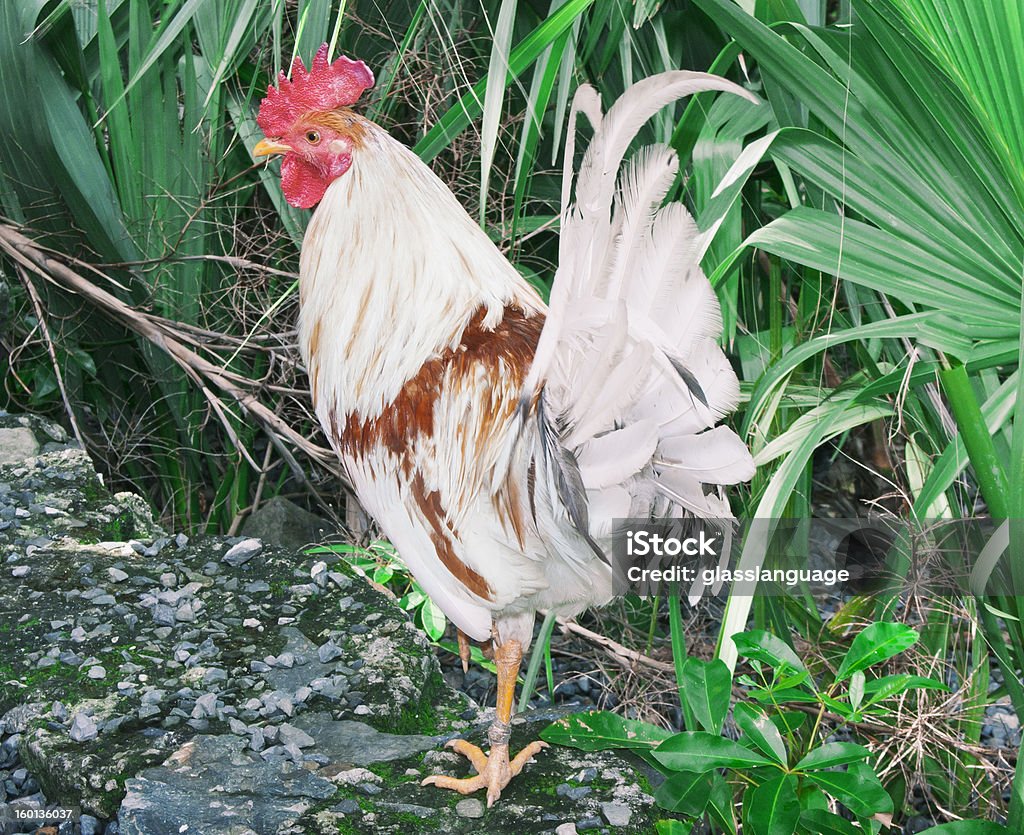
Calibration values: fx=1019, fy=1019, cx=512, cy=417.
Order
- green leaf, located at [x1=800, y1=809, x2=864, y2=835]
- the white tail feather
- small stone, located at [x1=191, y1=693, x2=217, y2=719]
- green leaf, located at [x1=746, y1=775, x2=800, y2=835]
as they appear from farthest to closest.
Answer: small stone, located at [x1=191, y1=693, x2=217, y2=719] → green leaf, located at [x1=800, y1=809, x2=864, y2=835] → green leaf, located at [x1=746, y1=775, x2=800, y2=835] → the white tail feather

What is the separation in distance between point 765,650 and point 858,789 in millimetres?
292

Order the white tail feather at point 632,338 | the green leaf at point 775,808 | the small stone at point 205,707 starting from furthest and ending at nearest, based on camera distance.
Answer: the small stone at point 205,707
the green leaf at point 775,808
the white tail feather at point 632,338

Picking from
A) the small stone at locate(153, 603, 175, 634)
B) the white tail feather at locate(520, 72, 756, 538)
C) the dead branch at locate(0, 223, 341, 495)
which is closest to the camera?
the white tail feather at locate(520, 72, 756, 538)

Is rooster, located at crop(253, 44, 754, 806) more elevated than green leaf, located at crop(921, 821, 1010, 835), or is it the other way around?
rooster, located at crop(253, 44, 754, 806)

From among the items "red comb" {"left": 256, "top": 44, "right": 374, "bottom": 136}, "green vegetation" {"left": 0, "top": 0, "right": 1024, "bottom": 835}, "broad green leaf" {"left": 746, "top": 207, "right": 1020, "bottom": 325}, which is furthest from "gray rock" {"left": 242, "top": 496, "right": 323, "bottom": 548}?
"broad green leaf" {"left": 746, "top": 207, "right": 1020, "bottom": 325}

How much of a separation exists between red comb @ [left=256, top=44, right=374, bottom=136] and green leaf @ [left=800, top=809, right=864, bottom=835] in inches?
65.9

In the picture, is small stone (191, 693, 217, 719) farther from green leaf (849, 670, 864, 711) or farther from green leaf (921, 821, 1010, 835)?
green leaf (921, 821, 1010, 835)

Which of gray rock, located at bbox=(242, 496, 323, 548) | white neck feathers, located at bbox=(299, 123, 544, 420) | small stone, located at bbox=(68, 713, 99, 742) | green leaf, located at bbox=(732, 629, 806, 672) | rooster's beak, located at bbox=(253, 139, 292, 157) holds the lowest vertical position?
gray rock, located at bbox=(242, 496, 323, 548)

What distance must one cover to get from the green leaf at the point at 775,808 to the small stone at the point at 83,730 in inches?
52.4

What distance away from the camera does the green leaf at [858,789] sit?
183 cm

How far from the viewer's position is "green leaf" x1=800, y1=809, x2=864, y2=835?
1.91m

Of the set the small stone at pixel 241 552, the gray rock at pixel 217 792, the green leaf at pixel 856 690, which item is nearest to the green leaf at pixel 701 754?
the green leaf at pixel 856 690

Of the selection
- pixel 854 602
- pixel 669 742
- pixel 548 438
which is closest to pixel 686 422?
pixel 548 438

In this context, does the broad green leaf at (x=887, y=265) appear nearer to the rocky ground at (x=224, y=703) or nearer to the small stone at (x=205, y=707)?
the rocky ground at (x=224, y=703)
